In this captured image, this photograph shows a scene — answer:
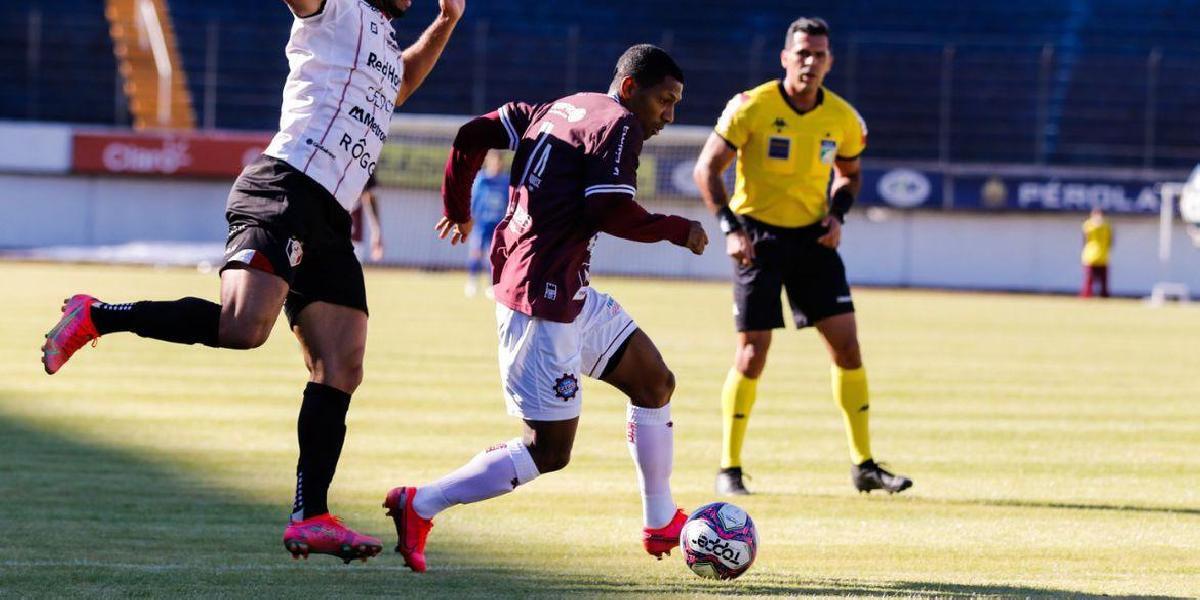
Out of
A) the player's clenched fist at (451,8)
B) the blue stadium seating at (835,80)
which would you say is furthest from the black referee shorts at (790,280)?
the blue stadium seating at (835,80)

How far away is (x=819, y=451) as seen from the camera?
30.7 ft

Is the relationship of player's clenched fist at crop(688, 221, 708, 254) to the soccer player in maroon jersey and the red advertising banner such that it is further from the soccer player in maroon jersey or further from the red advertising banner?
the red advertising banner

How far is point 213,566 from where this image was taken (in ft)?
18.7

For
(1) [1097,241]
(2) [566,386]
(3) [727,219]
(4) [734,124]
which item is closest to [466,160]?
(2) [566,386]

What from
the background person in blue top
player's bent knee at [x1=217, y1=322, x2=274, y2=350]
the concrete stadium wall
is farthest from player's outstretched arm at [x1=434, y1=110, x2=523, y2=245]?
the concrete stadium wall

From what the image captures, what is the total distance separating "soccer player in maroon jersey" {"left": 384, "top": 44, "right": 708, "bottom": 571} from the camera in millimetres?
5367

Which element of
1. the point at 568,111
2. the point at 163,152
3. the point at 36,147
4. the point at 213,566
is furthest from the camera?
the point at 163,152

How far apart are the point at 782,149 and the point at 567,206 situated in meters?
2.86

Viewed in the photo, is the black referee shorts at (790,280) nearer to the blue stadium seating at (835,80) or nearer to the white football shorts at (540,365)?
the white football shorts at (540,365)

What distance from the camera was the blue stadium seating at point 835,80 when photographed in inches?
1411

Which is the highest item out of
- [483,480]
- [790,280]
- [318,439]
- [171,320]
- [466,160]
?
[466,160]

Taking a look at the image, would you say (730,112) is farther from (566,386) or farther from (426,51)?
(566,386)

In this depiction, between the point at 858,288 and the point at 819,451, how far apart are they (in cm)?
2588

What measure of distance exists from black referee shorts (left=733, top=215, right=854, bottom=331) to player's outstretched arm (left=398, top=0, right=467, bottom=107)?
8.08 ft
